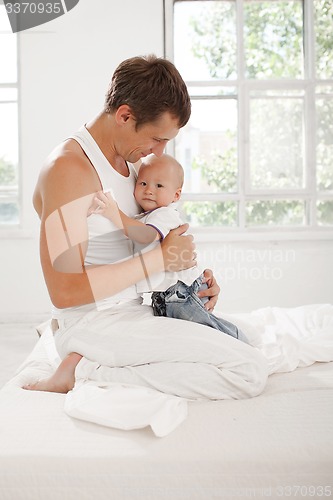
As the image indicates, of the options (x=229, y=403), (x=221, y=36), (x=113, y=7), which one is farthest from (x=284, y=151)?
(x=229, y=403)

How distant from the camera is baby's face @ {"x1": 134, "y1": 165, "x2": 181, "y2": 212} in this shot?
1984mm

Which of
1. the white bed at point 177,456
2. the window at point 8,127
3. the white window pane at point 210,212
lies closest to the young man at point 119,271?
the white bed at point 177,456

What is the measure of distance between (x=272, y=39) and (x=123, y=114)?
3524 millimetres

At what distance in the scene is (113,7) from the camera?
4840 millimetres

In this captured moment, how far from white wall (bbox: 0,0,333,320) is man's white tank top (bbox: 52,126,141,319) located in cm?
295

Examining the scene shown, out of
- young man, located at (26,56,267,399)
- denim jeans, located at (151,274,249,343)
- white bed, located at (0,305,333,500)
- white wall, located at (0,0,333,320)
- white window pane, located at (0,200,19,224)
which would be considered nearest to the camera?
white bed, located at (0,305,333,500)

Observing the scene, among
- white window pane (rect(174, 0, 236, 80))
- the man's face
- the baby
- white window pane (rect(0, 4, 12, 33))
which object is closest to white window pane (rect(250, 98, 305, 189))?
white window pane (rect(174, 0, 236, 80))

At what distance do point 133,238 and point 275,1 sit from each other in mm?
3743

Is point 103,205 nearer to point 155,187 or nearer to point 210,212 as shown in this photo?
point 155,187

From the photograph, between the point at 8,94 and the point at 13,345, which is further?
the point at 8,94

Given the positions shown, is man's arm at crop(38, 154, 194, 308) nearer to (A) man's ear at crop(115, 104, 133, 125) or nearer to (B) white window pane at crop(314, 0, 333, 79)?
(A) man's ear at crop(115, 104, 133, 125)

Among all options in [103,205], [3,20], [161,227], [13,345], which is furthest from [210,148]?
[103,205]

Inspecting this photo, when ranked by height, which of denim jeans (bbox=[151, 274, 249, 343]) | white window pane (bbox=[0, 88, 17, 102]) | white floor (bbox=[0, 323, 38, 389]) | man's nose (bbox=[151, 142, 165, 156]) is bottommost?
white floor (bbox=[0, 323, 38, 389])

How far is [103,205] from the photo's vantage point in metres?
1.76
